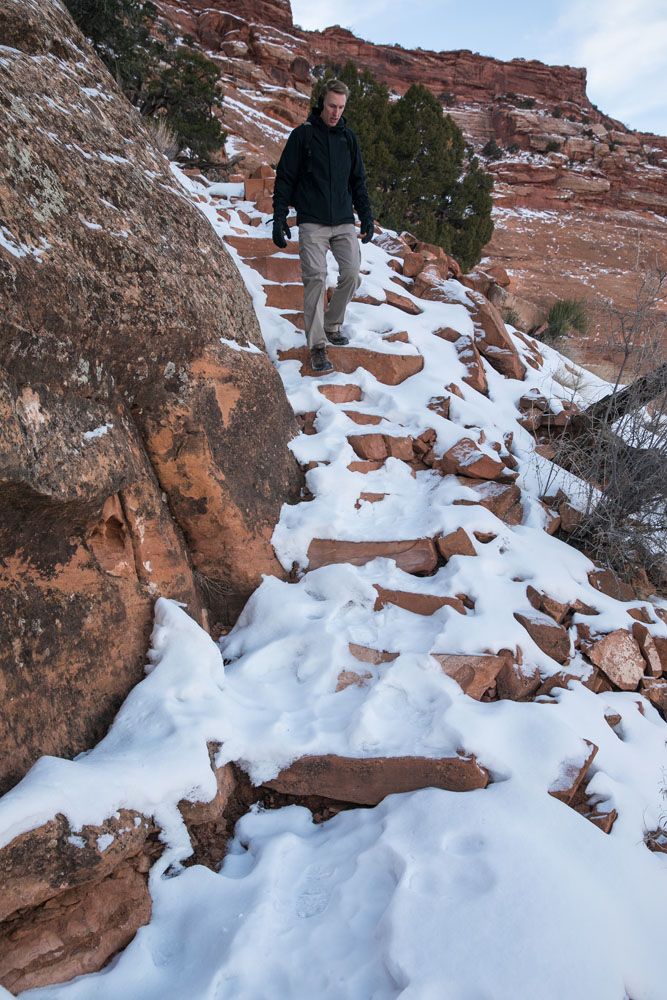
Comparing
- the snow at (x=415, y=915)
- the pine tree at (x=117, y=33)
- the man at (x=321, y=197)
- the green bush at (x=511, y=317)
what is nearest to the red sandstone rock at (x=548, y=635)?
the snow at (x=415, y=915)

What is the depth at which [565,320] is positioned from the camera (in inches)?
374

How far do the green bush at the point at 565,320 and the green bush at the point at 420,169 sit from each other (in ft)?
7.95

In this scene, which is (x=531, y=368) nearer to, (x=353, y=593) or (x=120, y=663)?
(x=353, y=593)

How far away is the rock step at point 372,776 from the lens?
2229 millimetres

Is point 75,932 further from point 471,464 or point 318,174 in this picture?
point 318,174

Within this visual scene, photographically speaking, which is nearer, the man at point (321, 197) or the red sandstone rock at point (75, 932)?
the red sandstone rock at point (75, 932)

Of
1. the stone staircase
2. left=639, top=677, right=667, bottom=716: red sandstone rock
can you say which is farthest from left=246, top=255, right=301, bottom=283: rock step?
left=639, top=677, right=667, bottom=716: red sandstone rock

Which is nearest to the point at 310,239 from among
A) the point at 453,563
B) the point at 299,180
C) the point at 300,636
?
the point at 299,180

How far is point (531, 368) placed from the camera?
5.86 metres

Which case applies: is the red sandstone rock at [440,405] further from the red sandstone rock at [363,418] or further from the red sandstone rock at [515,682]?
the red sandstone rock at [515,682]

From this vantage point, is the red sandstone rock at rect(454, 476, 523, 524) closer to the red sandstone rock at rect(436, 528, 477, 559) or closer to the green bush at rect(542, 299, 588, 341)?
the red sandstone rock at rect(436, 528, 477, 559)

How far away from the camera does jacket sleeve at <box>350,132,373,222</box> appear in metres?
4.45

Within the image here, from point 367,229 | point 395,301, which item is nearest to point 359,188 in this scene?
point 367,229

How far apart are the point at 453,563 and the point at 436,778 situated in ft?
4.04
